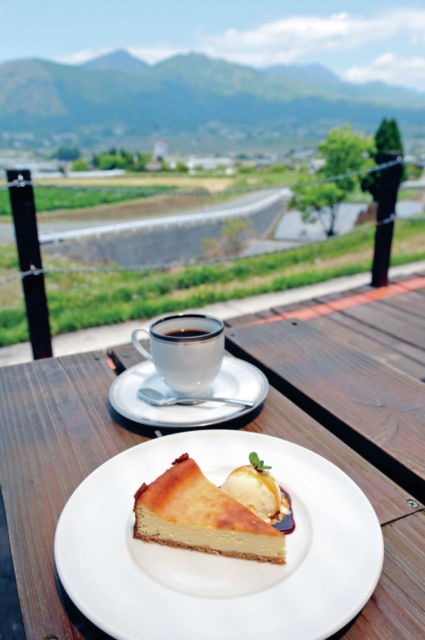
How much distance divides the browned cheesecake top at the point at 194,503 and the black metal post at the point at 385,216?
2.49m

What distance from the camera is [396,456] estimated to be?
90 cm

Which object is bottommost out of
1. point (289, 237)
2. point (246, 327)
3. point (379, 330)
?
point (289, 237)

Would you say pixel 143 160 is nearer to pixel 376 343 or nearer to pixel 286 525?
pixel 376 343

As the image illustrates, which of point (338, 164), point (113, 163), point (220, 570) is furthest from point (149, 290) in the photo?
point (113, 163)

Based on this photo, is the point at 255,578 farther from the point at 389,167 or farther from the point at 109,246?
the point at 109,246

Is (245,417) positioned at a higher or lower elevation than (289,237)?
higher

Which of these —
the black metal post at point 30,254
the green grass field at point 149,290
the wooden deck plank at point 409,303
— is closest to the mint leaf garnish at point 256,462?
the wooden deck plank at point 409,303

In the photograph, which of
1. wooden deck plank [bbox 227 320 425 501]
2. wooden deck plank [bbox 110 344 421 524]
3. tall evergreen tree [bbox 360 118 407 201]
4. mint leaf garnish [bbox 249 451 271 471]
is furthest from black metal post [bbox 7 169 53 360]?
tall evergreen tree [bbox 360 118 407 201]

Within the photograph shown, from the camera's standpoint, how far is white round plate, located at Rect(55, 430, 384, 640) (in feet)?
1.76

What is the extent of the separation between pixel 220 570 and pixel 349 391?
0.63 meters

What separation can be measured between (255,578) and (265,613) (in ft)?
0.19

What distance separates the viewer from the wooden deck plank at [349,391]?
93 cm

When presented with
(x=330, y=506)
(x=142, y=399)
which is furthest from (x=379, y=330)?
(x=330, y=506)

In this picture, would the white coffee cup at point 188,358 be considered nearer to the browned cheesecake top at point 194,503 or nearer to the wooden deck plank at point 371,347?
the browned cheesecake top at point 194,503
